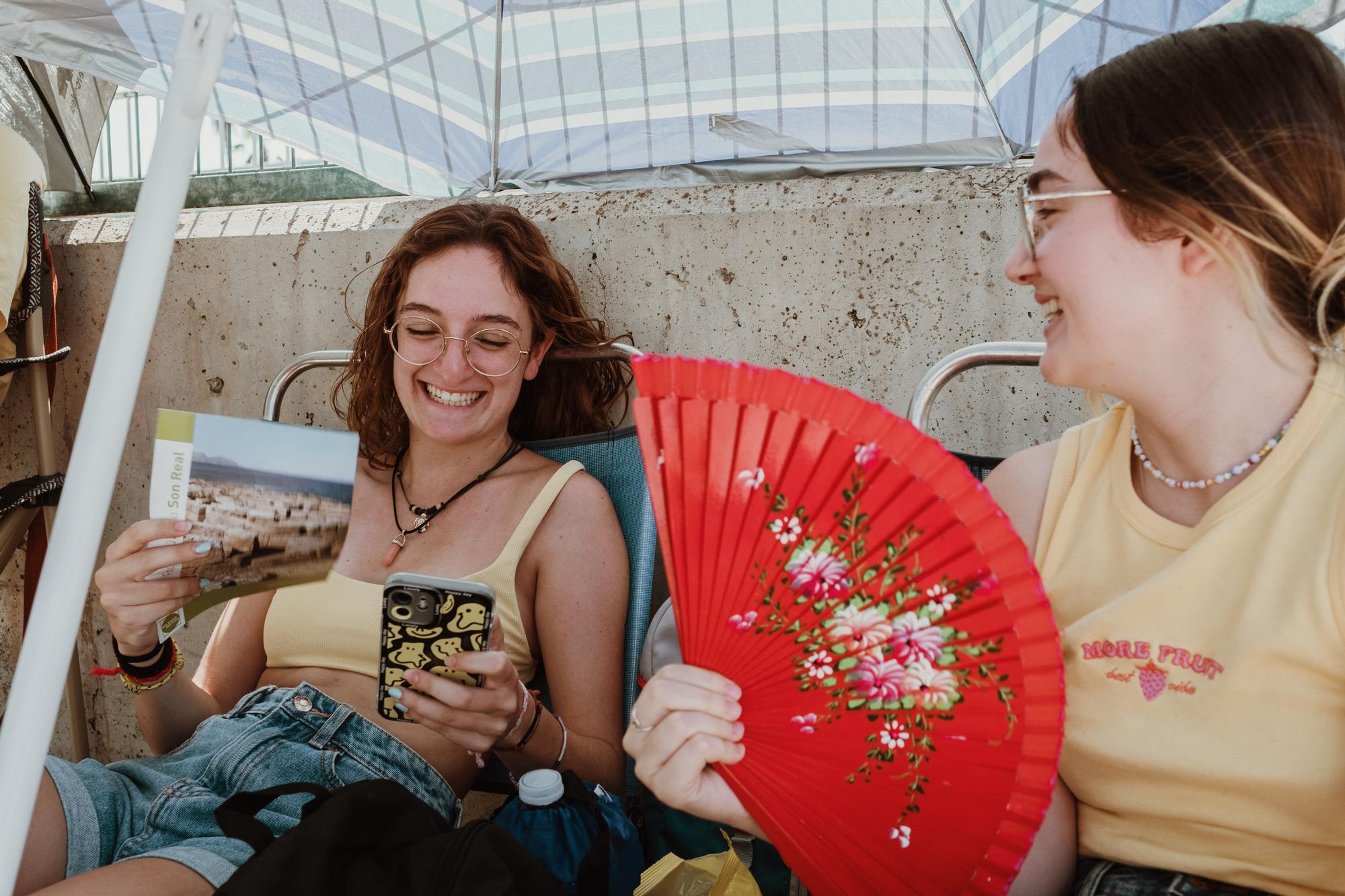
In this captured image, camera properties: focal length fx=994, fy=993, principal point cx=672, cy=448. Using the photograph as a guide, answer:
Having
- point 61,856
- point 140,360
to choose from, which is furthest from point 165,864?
point 140,360

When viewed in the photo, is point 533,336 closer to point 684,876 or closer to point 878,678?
point 684,876

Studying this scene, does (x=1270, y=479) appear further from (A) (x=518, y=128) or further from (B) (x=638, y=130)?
(A) (x=518, y=128)

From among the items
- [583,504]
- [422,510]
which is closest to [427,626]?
[583,504]

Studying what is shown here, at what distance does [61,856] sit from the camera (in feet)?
4.64

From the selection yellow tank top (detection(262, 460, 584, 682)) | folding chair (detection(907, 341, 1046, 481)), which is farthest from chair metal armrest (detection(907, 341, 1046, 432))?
yellow tank top (detection(262, 460, 584, 682))

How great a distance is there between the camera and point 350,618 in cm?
192

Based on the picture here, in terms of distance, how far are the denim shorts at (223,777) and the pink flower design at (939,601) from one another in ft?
3.27

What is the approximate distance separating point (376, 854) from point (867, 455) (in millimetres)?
786

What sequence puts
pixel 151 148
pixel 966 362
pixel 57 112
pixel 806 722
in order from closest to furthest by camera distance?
pixel 806 722
pixel 966 362
pixel 57 112
pixel 151 148

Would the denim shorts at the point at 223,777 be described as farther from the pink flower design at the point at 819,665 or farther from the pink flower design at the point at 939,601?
the pink flower design at the point at 939,601

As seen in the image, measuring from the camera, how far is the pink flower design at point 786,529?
3.28 ft

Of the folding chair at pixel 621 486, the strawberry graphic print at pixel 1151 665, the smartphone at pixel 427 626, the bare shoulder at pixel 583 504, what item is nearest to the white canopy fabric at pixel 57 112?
the folding chair at pixel 621 486

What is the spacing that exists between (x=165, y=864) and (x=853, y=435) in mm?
1072

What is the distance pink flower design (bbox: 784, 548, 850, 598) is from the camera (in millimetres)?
1004
